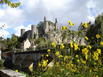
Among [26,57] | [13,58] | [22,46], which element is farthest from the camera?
[22,46]

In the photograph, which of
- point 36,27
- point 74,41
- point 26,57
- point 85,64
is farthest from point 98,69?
point 36,27

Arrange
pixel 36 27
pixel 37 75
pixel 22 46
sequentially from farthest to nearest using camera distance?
pixel 36 27, pixel 22 46, pixel 37 75

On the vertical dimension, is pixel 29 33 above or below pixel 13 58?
above

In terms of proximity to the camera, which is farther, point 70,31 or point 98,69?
point 70,31

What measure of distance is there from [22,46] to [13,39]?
706 centimetres

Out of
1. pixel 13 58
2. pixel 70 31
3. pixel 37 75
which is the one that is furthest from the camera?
pixel 13 58

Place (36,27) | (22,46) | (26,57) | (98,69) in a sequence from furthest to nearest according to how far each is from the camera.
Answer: (36,27) → (22,46) → (26,57) → (98,69)

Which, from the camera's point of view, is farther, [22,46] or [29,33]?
[29,33]

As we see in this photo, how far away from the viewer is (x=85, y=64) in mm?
4547

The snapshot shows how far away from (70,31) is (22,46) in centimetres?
8179

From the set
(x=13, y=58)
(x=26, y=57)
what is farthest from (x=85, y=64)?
(x=13, y=58)

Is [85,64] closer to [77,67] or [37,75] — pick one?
[77,67]

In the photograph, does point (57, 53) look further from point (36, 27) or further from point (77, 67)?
point (36, 27)

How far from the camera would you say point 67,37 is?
4.57 meters
